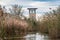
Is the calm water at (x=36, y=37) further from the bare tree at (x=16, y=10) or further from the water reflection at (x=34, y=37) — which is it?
the bare tree at (x=16, y=10)

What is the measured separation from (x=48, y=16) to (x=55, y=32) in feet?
3.59

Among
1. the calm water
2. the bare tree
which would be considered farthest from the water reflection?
the bare tree

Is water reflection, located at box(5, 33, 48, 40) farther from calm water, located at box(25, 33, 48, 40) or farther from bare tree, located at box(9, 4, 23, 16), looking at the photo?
bare tree, located at box(9, 4, 23, 16)

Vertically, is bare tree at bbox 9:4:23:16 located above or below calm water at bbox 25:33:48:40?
above

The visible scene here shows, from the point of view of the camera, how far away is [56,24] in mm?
10391

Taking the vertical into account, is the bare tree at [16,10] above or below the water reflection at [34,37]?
above

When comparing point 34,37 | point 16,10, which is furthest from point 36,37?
point 16,10

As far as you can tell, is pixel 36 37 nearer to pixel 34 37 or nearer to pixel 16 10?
pixel 34 37

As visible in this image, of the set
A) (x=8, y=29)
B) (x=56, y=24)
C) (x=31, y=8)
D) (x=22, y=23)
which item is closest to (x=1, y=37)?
(x=8, y=29)

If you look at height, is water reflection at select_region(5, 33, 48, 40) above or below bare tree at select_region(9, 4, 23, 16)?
below

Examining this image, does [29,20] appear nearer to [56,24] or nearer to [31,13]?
[31,13]

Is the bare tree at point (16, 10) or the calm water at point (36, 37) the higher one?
the bare tree at point (16, 10)

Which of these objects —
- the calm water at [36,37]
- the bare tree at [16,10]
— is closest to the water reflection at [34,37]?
the calm water at [36,37]

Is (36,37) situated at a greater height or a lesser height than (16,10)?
lesser
